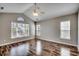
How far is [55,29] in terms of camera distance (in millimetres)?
2213

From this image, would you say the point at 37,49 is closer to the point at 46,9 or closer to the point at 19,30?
the point at 19,30

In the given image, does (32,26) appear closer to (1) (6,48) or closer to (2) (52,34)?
(2) (52,34)

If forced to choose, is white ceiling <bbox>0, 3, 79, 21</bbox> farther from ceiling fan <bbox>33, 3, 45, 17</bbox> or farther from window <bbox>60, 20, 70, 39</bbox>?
window <bbox>60, 20, 70, 39</bbox>

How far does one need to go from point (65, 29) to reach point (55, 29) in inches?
8.6

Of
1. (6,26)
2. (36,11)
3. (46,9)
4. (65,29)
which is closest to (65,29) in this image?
(65,29)

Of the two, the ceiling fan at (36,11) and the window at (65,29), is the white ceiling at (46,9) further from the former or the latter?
the window at (65,29)

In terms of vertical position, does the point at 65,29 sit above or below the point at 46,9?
below

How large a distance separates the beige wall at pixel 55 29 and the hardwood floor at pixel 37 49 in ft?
0.34

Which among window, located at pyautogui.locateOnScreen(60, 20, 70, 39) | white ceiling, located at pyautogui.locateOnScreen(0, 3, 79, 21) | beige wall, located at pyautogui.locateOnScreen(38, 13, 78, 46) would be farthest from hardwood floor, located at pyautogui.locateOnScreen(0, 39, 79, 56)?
white ceiling, located at pyautogui.locateOnScreen(0, 3, 79, 21)

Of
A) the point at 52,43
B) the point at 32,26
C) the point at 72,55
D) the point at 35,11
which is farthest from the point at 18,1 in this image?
the point at 72,55

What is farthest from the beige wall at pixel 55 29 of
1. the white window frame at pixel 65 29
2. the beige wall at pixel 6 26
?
the beige wall at pixel 6 26

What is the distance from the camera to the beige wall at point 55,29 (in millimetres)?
2082

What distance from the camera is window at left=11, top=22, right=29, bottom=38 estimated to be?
2150 millimetres

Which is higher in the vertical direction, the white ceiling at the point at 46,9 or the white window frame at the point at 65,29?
the white ceiling at the point at 46,9
